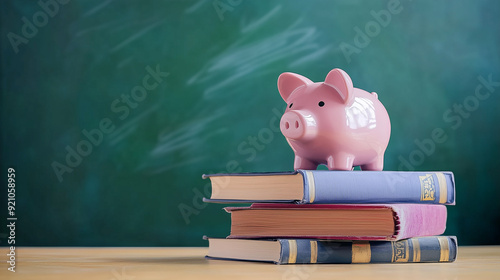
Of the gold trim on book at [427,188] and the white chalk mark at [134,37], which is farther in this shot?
the white chalk mark at [134,37]

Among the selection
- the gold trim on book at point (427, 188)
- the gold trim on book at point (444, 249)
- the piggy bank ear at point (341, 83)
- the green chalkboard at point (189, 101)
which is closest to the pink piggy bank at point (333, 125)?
the piggy bank ear at point (341, 83)

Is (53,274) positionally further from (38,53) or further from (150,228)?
(38,53)

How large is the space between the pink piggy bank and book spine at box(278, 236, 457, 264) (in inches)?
7.2

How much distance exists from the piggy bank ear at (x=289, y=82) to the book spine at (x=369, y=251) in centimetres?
42

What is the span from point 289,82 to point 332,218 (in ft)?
1.31

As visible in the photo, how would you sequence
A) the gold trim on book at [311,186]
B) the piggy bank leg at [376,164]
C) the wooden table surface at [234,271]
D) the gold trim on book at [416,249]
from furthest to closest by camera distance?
1. the piggy bank leg at [376,164]
2. the gold trim on book at [416,249]
3. the gold trim on book at [311,186]
4. the wooden table surface at [234,271]

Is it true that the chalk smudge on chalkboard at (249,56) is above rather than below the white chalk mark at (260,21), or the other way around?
below

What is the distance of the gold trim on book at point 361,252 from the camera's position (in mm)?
1291

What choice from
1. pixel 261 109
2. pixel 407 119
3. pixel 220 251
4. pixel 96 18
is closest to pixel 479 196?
pixel 407 119

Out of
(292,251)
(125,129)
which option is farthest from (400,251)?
(125,129)

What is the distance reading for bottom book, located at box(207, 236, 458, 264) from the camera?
1.25 metres

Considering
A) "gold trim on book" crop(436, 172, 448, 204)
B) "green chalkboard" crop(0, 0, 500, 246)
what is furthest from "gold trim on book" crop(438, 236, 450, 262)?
"green chalkboard" crop(0, 0, 500, 246)

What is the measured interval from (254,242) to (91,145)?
1.20 meters

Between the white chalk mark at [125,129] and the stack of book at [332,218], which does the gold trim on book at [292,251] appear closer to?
the stack of book at [332,218]
